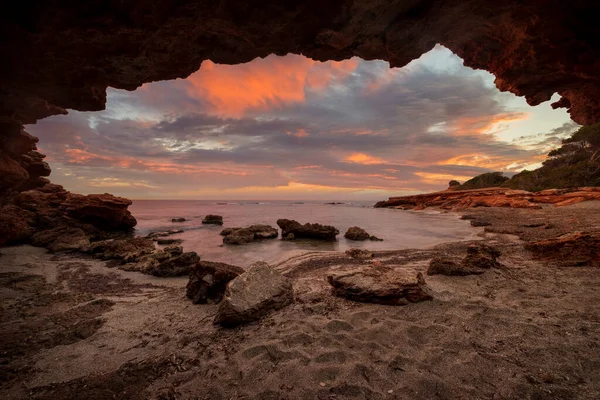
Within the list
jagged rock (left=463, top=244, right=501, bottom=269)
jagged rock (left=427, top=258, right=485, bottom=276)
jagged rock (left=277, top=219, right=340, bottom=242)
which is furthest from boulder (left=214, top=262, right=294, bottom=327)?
jagged rock (left=277, top=219, right=340, bottom=242)

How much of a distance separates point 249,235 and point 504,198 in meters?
36.8

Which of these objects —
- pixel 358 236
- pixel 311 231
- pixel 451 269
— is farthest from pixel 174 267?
pixel 358 236

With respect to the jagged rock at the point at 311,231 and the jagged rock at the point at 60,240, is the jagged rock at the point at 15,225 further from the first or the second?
the jagged rock at the point at 311,231

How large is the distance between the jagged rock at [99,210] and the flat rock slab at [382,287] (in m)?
22.6

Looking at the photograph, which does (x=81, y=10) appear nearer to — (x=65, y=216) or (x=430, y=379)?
(x=430, y=379)

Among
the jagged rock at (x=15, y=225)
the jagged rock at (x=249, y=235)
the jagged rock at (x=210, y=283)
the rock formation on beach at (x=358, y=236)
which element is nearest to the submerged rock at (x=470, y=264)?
the jagged rock at (x=210, y=283)

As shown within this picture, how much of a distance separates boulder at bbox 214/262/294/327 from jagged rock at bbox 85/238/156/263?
9.42 m

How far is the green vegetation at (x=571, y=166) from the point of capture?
38494mm

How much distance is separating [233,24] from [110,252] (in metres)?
13.9

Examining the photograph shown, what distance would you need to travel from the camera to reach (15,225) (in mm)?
12117

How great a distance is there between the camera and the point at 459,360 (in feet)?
11.4

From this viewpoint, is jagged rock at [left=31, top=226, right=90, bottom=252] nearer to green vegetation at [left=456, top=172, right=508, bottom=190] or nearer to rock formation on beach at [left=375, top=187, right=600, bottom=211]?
rock formation on beach at [left=375, top=187, right=600, bottom=211]

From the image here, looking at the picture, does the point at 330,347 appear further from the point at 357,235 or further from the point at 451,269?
the point at 357,235

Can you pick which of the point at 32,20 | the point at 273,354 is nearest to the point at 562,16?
the point at 273,354
